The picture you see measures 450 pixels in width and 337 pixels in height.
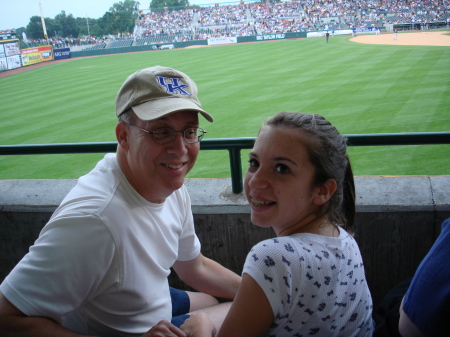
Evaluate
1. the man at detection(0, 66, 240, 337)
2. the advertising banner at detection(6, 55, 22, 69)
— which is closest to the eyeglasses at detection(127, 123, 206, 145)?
the man at detection(0, 66, 240, 337)

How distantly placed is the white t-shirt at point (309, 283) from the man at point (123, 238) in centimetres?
41

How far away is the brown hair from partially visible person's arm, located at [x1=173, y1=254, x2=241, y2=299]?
2.23 feet

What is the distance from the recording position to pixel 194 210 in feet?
7.76

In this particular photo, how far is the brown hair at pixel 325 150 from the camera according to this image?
1381mm

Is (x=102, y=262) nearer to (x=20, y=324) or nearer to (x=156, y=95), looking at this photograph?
(x=20, y=324)

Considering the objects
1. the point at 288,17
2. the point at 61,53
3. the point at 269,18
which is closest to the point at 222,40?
the point at 269,18

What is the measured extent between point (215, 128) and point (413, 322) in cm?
979

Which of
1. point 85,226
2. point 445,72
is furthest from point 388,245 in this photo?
point 445,72

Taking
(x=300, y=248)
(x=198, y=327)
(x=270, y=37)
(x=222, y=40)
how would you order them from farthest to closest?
1. (x=222, y=40)
2. (x=270, y=37)
3. (x=198, y=327)
4. (x=300, y=248)

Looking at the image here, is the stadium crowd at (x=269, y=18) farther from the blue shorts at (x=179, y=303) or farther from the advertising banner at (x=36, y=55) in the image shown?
the blue shorts at (x=179, y=303)

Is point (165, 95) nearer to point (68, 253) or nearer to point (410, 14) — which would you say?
point (68, 253)

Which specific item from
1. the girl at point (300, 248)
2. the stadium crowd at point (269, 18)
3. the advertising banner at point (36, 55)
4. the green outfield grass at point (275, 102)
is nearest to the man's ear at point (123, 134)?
the girl at point (300, 248)

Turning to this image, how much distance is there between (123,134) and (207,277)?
765 mm

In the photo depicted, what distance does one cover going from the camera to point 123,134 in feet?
5.13
